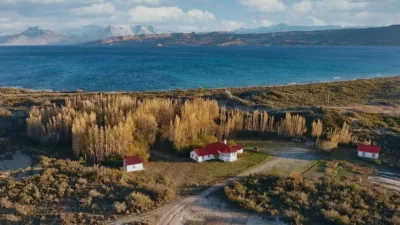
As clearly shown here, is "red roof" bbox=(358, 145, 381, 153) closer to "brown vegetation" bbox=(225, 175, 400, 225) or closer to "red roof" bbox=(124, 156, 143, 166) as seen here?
"brown vegetation" bbox=(225, 175, 400, 225)

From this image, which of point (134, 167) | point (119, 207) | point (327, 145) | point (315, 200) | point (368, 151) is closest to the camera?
point (119, 207)

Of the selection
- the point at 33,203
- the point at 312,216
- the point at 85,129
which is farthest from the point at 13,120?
the point at 312,216

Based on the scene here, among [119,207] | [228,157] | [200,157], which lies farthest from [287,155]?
[119,207]

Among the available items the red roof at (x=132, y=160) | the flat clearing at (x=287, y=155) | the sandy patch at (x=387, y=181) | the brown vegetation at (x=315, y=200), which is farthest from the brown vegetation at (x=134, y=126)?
the sandy patch at (x=387, y=181)

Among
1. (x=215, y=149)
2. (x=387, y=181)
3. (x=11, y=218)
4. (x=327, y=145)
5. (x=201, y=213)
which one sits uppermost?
(x=215, y=149)

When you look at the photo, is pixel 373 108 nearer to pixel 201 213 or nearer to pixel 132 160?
pixel 132 160

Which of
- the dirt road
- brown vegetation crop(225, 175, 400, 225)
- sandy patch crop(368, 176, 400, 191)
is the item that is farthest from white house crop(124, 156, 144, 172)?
sandy patch crop(368, 176, 400, 191)

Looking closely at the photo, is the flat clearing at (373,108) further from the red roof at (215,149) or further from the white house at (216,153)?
the white house at (216,153)
